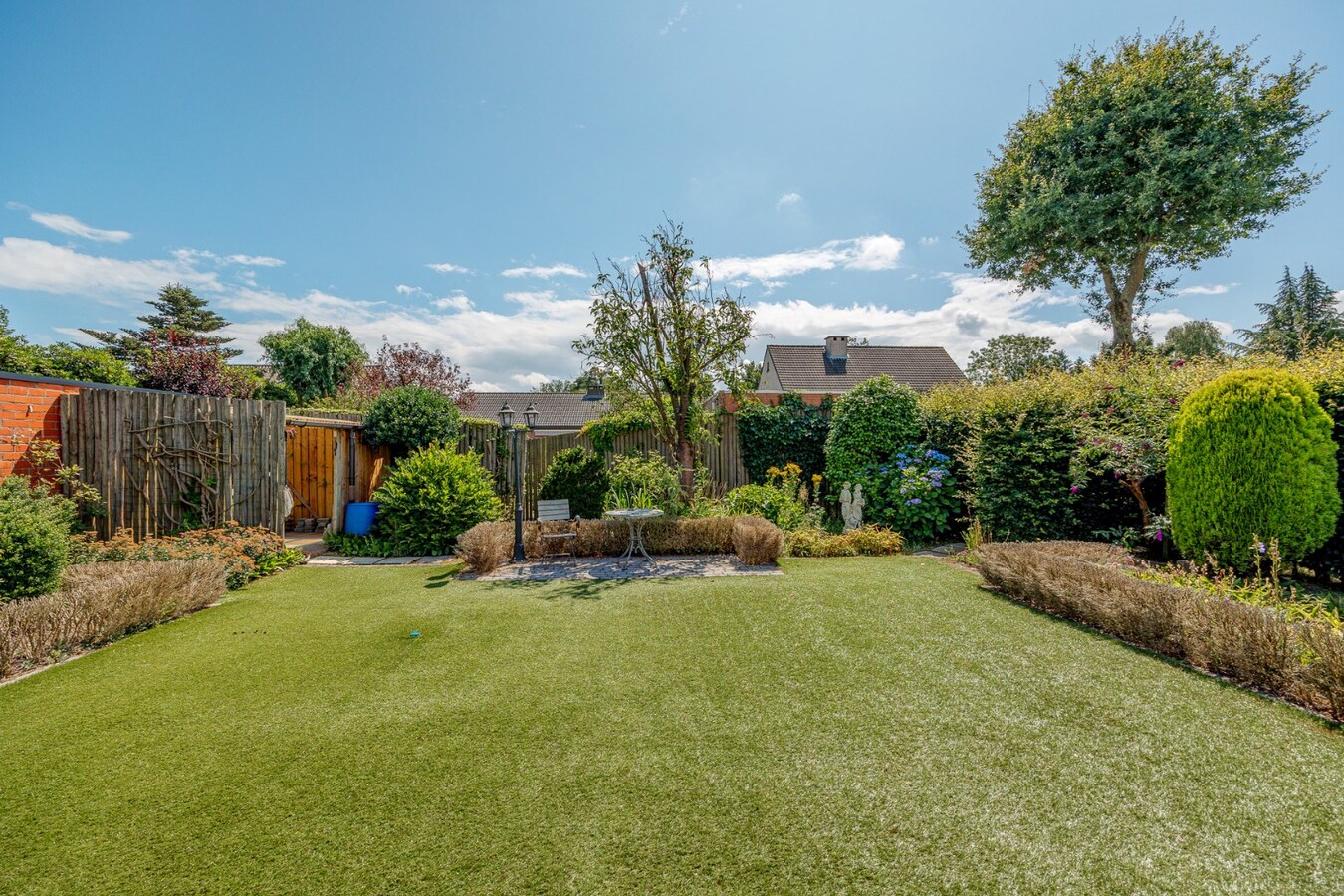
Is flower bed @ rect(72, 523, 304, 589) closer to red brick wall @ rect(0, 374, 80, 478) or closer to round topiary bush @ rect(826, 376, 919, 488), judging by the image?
red brick wall @ rect(0, 374, 80, 478)

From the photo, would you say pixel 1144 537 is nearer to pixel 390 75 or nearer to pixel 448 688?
pixel 448 688

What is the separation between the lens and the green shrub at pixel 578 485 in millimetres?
7957

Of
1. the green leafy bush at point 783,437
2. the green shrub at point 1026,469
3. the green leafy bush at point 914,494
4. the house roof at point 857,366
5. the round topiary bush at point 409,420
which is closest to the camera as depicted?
the green shrub at point 1026,469

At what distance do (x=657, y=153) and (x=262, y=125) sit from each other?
509 centimetres

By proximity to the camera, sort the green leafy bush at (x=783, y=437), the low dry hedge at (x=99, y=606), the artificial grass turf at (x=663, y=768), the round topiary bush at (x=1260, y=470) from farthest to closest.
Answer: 1. the green leafy bush at (x=783, y=437)
2. the round topiary bush at (x=1260, y=470)
3. the low dry hedge at (x=99, y=606)
4. the artificial grass turf at (x=663, y=768)

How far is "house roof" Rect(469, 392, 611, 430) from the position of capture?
93.9 feet

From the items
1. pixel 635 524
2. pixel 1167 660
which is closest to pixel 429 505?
pixel 635 524

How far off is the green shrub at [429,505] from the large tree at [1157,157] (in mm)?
15187

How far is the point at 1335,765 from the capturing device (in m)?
2.21

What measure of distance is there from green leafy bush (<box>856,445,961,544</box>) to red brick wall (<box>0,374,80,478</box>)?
34.3 feet

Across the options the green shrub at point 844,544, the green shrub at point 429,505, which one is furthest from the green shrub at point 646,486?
the green shrub at point 429,505

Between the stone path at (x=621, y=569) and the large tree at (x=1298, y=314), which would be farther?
the large tree at (x=1298, y=314)

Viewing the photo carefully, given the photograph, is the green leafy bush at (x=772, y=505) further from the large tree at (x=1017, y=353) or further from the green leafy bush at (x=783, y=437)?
the large tree at (x=1017, y=353)

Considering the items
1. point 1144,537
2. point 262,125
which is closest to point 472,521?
point 262,125
